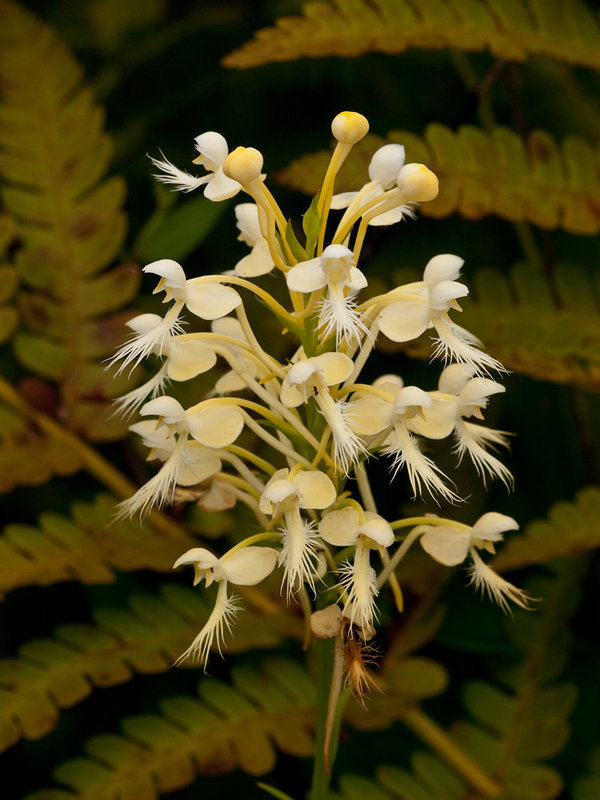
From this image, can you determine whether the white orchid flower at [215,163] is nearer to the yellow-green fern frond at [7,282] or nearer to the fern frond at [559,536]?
the fern frond at [559,536]

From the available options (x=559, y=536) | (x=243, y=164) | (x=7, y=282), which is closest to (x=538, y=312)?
(x=559, y=536)

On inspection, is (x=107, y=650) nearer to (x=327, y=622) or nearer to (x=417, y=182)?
(x=327, y=622)

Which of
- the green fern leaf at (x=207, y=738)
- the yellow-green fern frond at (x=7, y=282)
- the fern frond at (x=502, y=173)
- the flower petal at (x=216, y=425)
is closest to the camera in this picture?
the flower petal at (x=216, y=425)

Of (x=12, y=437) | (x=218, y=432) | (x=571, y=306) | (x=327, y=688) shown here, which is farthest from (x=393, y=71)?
(x=327, y=688)

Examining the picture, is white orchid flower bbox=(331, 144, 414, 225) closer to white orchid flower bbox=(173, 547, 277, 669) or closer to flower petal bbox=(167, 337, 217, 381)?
flower petal bbox=(167, 337, 217, 381)

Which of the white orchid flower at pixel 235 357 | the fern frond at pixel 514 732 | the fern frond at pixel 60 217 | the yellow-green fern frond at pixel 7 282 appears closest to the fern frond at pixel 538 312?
the fern frond at pixel 514 732
